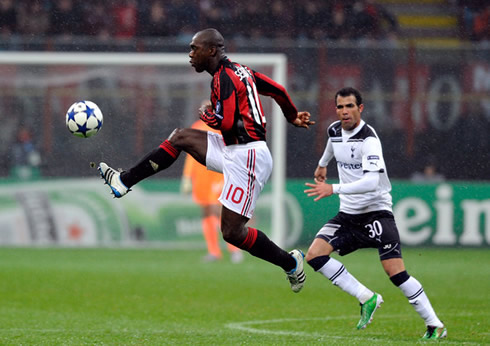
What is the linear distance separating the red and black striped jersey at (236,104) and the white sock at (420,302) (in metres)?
1.60

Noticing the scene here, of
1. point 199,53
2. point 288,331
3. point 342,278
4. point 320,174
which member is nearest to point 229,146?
point 199,53

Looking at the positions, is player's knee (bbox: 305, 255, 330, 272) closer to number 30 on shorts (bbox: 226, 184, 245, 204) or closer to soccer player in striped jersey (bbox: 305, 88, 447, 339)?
soccer player in striped jersey (bbox: 305, 88, 447, 339)

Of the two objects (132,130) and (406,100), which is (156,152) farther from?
(406,100)

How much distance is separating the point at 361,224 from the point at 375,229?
0.14 metres

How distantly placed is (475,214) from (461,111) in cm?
186

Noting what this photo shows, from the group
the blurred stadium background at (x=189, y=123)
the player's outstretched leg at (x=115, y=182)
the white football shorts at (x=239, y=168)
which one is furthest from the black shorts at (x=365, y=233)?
the blurred stadium background at (x=189, y=123)

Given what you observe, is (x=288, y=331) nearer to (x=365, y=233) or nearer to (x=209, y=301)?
(x=365, y=233)

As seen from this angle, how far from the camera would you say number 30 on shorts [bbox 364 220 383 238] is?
23.3 feet

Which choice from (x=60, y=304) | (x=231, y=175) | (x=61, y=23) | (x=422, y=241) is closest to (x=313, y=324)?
(x=231, y=175)

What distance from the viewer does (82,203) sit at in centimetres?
1517

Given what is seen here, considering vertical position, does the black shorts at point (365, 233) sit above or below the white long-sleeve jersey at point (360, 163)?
below

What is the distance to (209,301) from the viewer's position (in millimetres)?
9539

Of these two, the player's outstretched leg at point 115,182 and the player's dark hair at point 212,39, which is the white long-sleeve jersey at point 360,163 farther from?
the player's outstretched leg at point 115,182

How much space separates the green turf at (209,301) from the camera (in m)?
6.98
